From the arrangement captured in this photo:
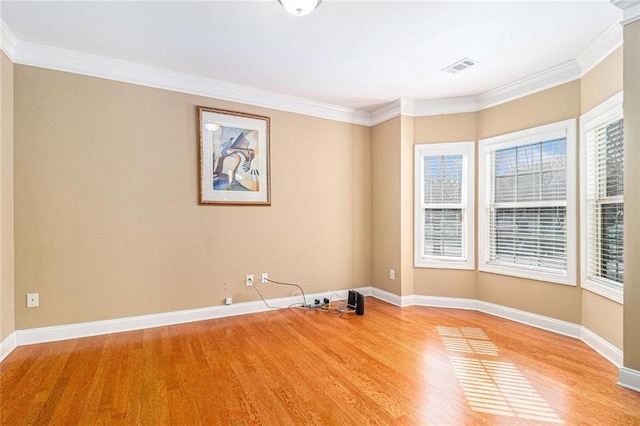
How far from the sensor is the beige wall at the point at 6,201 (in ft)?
8.50

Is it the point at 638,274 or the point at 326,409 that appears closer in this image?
the point at 326,409

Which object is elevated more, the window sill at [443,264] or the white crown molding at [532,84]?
the white crown molding at [532,84]

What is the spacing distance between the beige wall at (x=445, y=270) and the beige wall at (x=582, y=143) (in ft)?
3.84

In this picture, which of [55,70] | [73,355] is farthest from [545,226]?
[55,70]

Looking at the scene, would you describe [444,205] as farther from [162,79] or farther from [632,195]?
[162,79]

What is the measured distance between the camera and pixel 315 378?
232 centimetres

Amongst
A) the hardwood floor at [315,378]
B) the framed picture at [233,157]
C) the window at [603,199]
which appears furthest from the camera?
the framed picture at [233,157]

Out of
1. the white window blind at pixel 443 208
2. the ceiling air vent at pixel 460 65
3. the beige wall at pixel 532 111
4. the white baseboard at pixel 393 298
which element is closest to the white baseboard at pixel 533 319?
the white window blind at pixel 443 208

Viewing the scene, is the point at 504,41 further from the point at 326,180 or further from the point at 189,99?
the point at 189,99

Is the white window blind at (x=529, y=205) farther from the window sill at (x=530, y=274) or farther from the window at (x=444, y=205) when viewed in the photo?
the window at (x=444, y=205)

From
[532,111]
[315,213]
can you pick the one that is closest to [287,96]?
[315,213]

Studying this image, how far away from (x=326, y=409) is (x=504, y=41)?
10.5 ft

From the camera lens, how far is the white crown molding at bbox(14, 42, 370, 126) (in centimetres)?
287

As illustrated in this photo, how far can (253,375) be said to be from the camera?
7.75 feet
